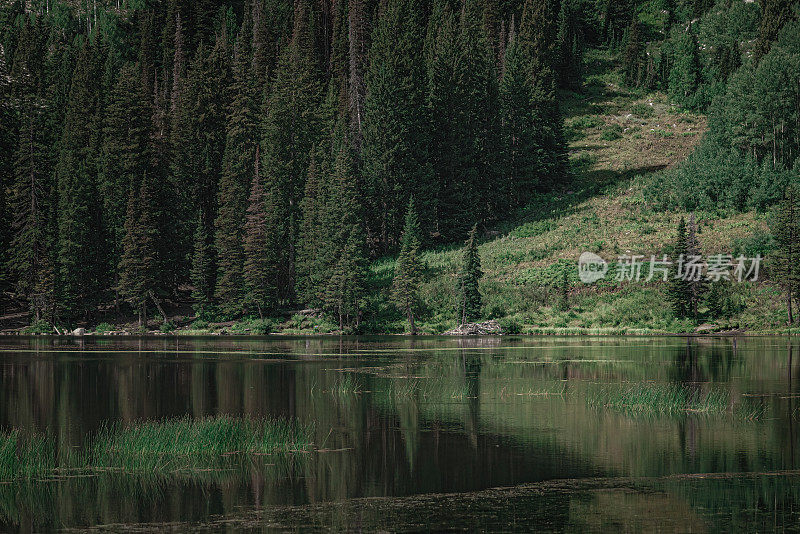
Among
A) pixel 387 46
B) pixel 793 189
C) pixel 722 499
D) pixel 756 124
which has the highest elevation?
pixel 387 46

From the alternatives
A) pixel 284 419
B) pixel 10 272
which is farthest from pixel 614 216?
pixel 284 419

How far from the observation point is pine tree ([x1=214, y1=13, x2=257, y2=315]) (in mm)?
80500

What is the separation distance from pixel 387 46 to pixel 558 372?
59681 millimetres

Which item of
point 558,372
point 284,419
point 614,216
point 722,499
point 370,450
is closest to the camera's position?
point 722,499

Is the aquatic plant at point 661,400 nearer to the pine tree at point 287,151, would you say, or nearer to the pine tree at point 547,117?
the pine tree at point 287,151

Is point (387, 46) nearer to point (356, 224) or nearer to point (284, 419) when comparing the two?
point (356, 224)

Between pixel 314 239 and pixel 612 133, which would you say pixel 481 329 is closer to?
pixel 314 239

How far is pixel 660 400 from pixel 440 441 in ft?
34.9

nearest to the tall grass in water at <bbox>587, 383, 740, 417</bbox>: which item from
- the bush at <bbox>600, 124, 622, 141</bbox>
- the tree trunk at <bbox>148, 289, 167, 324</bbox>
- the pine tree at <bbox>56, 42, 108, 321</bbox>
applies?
the tree trunk at <bbox>148, 289, 167, 324</bbox>

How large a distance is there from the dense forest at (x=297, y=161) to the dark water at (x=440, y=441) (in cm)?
2914

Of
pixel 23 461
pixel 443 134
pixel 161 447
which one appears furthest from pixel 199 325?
pixel 23 461

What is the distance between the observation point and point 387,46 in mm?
94062

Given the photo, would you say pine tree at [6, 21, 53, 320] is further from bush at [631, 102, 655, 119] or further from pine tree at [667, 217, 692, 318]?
bush at [631, 102, 655, 119]

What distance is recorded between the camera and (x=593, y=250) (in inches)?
3115
